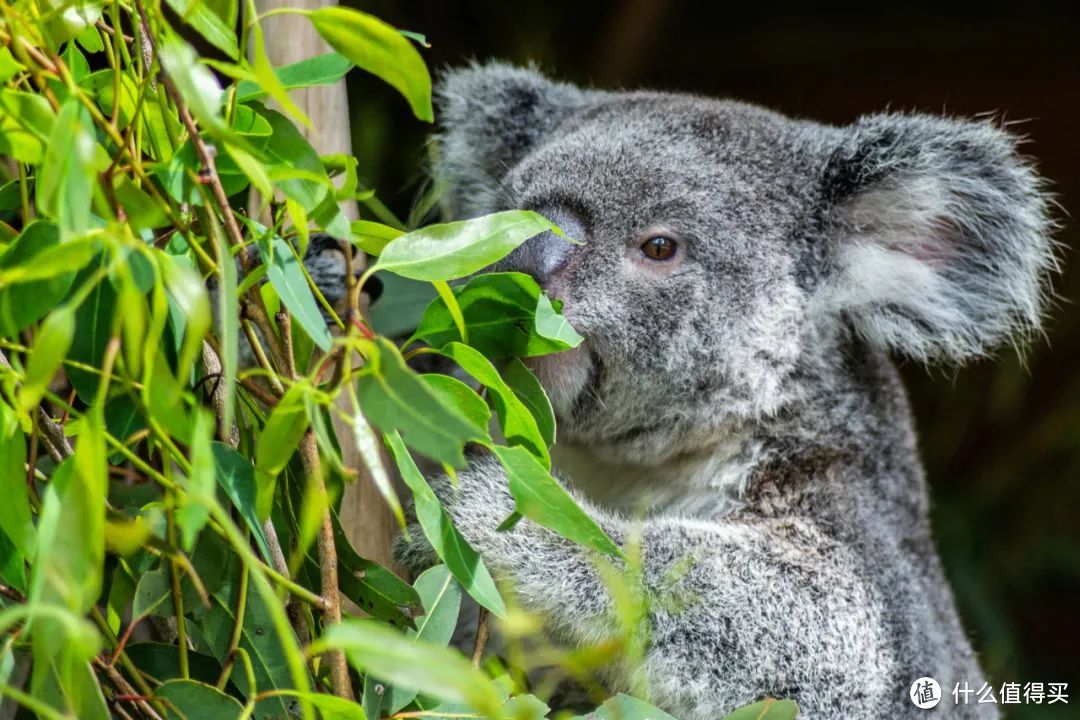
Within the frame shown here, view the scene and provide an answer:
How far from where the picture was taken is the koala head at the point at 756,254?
2.07 m

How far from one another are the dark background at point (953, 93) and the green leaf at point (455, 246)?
347 centimetres

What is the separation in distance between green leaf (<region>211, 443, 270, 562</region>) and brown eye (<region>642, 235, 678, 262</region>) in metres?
1.05

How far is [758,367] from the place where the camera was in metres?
2.16

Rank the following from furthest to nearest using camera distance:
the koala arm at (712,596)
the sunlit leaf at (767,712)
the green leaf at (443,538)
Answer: the koala arm at (712,596), the sunlit leaf at (767,712), the green leaf at (443,538)

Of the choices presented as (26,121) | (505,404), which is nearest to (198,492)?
(26,121)

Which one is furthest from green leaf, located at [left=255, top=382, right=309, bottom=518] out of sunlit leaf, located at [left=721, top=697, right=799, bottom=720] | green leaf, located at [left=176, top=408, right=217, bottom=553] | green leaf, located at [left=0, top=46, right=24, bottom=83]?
sunlit leaf, located at [left=721, top=697, right=799, bottom=720]

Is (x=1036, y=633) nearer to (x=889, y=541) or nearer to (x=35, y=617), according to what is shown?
(x=889, y=541)

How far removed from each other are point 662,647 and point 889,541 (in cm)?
53

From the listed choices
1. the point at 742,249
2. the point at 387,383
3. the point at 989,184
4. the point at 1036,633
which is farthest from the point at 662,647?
the point at 1036,633

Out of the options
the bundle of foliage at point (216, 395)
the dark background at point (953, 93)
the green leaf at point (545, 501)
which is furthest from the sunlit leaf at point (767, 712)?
the dark background at point (953, 93)

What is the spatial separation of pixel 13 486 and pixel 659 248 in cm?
126

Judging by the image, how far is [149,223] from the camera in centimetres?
100

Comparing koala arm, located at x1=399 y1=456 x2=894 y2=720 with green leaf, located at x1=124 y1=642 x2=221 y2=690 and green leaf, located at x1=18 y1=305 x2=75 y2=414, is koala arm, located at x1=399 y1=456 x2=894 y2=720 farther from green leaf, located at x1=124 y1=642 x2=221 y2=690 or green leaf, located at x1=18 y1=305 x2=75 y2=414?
Result: green leaf, located at x1=18 y1=305 x2=75 y2=414

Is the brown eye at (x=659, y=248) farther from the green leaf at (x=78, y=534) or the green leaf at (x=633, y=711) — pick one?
the green leaf at (x=78, y=534)
